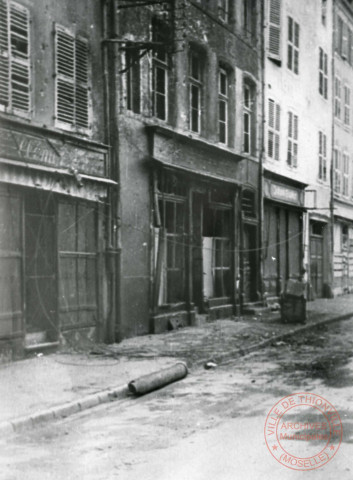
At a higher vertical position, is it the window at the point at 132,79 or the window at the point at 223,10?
the window at the point at 223,10

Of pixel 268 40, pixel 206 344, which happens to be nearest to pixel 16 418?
pixel 206 344

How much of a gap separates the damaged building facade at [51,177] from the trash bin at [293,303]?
18.2 feet

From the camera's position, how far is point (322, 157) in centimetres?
2706

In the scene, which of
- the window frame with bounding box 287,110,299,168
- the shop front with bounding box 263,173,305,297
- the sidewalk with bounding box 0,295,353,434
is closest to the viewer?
the sidewalk with bounding box 0,295,353,434

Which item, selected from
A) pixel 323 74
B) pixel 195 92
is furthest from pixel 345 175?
pixel 195 92

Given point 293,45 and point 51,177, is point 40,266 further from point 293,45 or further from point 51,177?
point 293,45

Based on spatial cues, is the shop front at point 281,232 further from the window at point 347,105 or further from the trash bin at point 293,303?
the window at point 347,105

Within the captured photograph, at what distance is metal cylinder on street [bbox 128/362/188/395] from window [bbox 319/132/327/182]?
1799cm

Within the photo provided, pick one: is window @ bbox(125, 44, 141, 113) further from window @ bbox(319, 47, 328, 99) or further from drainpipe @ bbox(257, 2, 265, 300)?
window @ bbox(319, 47, 328, 99)

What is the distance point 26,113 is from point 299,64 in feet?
50.8

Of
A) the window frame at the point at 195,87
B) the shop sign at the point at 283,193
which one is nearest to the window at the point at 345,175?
the shop sign at the point at 283,193

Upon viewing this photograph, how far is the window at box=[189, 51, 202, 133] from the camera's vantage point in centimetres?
1694

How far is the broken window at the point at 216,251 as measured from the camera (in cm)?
1788

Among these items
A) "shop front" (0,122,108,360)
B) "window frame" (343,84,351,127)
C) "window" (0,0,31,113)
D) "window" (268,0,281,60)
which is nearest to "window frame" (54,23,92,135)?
"shop front" (0,122,108,360)
